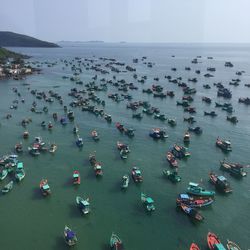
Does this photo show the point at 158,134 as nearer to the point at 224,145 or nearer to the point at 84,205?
the point at 224,145

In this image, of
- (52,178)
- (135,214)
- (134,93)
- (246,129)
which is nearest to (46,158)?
(52,178)

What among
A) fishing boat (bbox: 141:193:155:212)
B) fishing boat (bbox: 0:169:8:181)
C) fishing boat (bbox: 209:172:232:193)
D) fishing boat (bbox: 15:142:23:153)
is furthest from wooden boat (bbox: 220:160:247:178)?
fishing boat (bbox: 15:142:23:153)

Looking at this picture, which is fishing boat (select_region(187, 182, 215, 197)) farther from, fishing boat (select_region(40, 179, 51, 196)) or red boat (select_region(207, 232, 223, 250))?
fishing boat (select_region(40, 179, 51, 196))

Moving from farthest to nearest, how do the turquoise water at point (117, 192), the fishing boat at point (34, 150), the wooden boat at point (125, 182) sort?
the fishing boat at point (34, 150) < the wooden boat at point (125, 182) < the turquoise water at point (117, 192)

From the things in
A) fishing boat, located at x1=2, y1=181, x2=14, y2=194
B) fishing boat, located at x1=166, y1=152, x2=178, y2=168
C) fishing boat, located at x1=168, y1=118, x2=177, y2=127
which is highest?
fishing boat, located at x1=2, y1=181, x2=14, y2=194

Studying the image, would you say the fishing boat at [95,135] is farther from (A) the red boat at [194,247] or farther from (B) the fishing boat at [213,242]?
(A) the red boat at [194,247]

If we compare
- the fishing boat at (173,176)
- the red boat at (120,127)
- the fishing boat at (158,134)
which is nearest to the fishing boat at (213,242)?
the fishing boat at (173,176)
